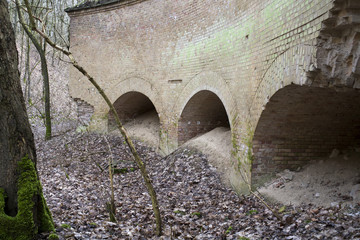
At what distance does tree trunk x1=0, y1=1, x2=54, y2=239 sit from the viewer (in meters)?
3.24

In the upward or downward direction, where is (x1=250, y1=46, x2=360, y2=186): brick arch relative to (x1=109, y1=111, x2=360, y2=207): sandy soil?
upward

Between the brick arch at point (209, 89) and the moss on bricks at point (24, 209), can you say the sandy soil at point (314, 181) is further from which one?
the moss on bricks at point (24, 209)

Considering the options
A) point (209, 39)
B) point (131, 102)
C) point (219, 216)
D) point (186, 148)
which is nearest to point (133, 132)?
point (131, 102)

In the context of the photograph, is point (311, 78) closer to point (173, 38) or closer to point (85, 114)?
point (173, 38)

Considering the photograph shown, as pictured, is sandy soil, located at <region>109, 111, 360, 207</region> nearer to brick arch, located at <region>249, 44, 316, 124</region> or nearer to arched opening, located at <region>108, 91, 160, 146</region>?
brick arch, located at <region>249, 44, 316, 124</region>

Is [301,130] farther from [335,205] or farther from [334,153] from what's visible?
[335,205]

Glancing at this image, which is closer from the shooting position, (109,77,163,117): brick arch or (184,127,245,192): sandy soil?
(184,127,245,192): sandy soil

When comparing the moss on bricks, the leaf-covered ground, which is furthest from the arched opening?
the moss on bricks

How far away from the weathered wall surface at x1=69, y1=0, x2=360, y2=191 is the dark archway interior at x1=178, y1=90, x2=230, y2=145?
3.2 inches

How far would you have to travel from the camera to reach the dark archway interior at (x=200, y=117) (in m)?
9.15

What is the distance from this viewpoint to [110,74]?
1186 cm

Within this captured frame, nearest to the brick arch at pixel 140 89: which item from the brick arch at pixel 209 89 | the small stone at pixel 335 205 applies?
the brick arch at pixel 209 89

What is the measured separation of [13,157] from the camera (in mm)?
3326

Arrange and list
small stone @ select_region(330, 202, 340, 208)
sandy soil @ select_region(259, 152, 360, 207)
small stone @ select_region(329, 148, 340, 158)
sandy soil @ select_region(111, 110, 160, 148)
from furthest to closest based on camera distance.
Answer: sandy soil @ select_region(111, 110, 160, 148)
small stone @ select_region(329, 148, 340, 158)
sandy soil @ select_region(259, 152, 360, 207)
small stone @ select_region(330, 202, 340, 208)
